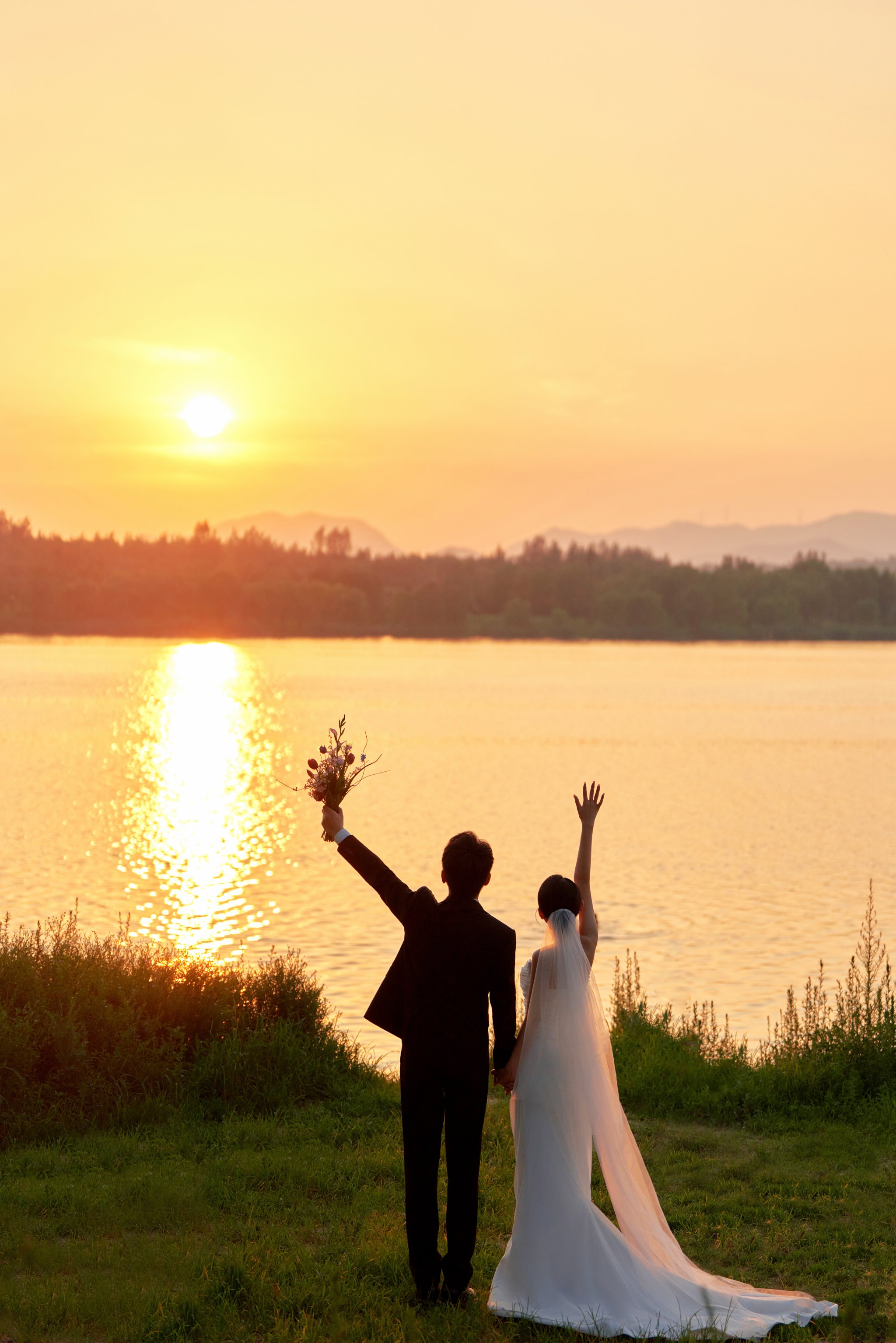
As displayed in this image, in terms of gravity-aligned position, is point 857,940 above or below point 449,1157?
below

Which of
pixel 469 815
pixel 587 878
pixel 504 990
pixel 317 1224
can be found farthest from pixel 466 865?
pixel 469 815

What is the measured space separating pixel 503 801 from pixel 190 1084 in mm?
33530

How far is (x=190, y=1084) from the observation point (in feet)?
33.7

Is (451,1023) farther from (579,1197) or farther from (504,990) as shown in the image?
(579,1197)

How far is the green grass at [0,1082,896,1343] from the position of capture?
6.67 m

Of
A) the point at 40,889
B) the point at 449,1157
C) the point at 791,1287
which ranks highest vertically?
the point at 449,1157

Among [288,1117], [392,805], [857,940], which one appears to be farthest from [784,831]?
[288,1117]

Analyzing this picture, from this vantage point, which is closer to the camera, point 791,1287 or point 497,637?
point 791,1287

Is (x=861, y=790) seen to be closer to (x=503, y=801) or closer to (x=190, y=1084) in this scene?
(x=503, y=801)

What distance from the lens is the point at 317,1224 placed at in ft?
26.8

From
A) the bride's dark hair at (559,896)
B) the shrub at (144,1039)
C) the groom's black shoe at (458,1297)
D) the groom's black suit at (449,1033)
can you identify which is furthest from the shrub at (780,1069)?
the bride's dark hair at (559,896)

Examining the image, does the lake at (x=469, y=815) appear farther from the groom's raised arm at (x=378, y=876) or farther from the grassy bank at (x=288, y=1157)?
the groom's raised arm at (x=378, y=876)

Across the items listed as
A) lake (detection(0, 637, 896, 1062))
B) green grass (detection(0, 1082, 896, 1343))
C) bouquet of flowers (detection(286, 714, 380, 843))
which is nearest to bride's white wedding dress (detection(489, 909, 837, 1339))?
green grass (detection(0, 1082, 896, 1343))

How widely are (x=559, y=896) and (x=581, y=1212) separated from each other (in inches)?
61.2
